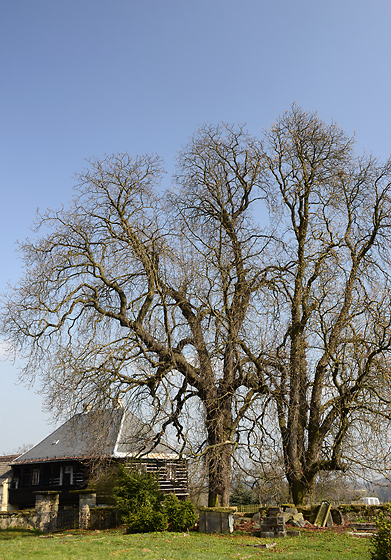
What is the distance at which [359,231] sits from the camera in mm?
18688

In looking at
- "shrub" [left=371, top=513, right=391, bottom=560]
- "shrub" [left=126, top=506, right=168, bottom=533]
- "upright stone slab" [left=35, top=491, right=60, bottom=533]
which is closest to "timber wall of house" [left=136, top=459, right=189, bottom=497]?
"shrub" [left=126, top=506, right=168, bottom=533]

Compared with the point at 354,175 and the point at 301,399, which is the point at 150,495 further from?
the point at 354,175

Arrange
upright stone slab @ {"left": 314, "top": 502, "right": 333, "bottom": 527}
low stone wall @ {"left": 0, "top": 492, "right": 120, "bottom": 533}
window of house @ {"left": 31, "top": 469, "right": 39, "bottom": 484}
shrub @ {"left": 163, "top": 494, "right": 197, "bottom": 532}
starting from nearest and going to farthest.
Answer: shrub @ {"left": 163, "top": 494, "right": 197, "bottom": 532}
upright stone slab @ {"left": 314, "top": 502, "right": 333, "bottom": 527}
low stone wall @ {"left": 0, "top": 492, "right": 120, "bottom": 533}
window of house @ {"left": 31, "top": 469, "right": 39, "bottom": 484}

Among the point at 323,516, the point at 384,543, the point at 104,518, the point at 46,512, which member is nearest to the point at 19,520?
the point at 46,512

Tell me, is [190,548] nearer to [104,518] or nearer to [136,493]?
[136,493]

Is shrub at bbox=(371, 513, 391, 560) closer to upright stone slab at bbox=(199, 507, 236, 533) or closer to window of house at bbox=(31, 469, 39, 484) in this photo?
upright stone slab at bbox=(199, 507, 236, 533)

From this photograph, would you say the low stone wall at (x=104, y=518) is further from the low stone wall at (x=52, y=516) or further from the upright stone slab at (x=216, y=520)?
the upright stone slab at (x=216, y=520)

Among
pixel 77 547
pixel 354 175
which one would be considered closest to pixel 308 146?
pixel 354 175

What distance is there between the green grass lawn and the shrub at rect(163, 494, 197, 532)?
436 mm

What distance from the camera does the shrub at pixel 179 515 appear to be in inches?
569

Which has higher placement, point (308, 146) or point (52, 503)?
point (308, 146)

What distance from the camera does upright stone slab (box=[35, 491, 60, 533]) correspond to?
60.8 feet

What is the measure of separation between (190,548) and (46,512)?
30.0ft

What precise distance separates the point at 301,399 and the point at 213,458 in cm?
377
